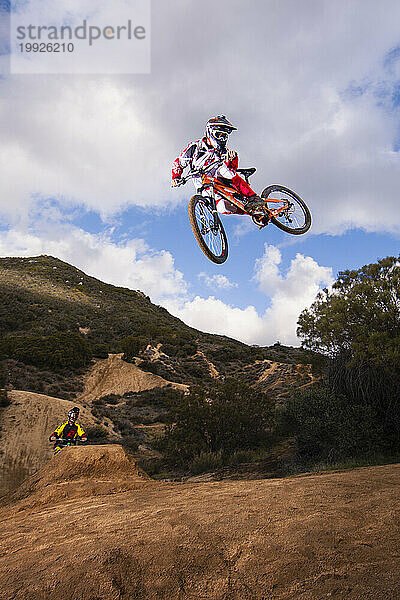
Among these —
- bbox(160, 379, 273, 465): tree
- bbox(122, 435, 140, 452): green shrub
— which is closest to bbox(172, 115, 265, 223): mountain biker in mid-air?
bbox(160, 379, 273, 465): tree

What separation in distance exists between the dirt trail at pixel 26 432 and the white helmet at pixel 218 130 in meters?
16.5

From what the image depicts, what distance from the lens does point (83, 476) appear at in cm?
873

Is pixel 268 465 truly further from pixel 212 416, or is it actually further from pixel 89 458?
pixel 89 458

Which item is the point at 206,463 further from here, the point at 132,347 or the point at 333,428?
the point at 132,347

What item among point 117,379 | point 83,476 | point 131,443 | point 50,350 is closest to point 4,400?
point 131,443

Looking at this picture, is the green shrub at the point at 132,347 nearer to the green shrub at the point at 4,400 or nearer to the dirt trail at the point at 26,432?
the dirt trail at the point at 26,432

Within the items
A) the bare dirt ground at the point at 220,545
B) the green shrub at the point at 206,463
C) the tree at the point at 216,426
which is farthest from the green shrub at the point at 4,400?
the bare dirt ground at the point at 220,545

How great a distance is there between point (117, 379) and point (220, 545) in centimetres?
3360

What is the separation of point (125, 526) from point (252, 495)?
6.33 feet

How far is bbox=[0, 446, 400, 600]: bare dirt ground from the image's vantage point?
3395 mm

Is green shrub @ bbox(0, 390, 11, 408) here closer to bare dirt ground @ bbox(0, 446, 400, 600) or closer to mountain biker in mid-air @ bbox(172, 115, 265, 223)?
bare dirt ground @ bbox(0, 446, 400, 600)

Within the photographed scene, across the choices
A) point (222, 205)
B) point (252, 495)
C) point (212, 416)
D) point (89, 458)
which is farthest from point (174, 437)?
point (222, 205)

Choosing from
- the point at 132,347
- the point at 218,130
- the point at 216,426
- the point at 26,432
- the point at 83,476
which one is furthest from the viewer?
the point at 132,347

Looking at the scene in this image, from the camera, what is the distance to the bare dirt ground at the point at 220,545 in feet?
11.1
